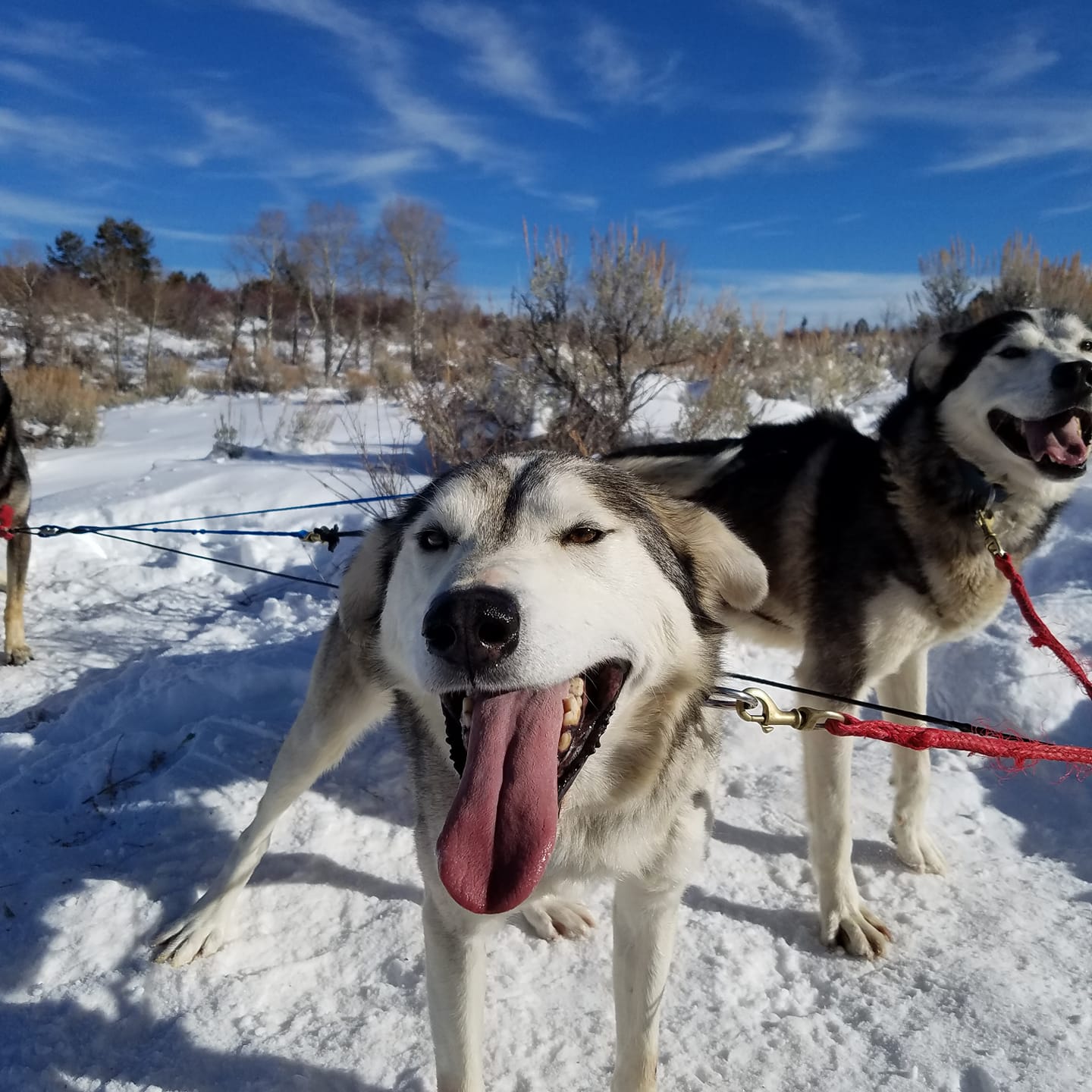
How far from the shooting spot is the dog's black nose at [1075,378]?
2.50 meters

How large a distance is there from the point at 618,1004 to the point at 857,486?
198 cm

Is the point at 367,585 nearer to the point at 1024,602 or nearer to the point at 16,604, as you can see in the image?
the point at 1024,602

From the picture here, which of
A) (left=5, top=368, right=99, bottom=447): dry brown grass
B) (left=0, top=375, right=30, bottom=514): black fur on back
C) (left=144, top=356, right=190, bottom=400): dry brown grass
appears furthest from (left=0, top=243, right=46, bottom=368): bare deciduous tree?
(left=0, top=375, right=30, bottom=514): black fur on back

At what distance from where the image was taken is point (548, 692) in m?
1.48

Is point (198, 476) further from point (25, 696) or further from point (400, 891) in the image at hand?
point (400, 891)

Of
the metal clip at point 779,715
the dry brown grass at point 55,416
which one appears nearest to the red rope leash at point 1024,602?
the metal clip at point 779,715

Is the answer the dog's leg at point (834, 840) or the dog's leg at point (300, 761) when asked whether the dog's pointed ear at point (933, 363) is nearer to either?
the dog's leg at point (834, 840)

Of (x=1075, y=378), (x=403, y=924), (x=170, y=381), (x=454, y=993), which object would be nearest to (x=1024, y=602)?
(x=1075, y=378)

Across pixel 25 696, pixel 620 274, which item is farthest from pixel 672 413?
pixel 25 696

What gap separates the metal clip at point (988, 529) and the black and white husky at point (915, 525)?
0.02 m

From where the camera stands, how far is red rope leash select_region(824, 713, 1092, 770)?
188 cm

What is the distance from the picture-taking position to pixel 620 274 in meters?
7.91

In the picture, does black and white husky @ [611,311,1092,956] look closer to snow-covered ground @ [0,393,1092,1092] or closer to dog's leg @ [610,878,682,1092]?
snow-covered ground @ [0,393,1092,1092]

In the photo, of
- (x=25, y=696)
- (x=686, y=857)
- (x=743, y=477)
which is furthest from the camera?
(x=25, y=696)
